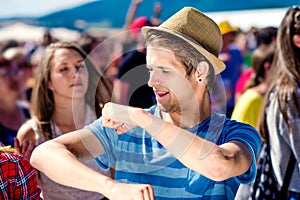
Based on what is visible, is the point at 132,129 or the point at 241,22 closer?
the point at 132,129

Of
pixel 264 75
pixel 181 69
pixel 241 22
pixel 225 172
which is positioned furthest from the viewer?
pixel 241 22

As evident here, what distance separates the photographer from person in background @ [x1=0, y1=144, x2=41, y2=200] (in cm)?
176

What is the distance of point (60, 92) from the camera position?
3.30 meters

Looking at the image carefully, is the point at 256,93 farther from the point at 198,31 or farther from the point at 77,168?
the point at 77,168

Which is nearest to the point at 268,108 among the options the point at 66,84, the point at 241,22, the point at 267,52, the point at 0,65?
the point at 66,84

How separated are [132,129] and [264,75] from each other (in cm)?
275

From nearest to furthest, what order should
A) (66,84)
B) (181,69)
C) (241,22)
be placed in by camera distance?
1. (181,69)
2. (66,84)
3. (241,22)

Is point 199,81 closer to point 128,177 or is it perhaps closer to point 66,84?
point 128,177

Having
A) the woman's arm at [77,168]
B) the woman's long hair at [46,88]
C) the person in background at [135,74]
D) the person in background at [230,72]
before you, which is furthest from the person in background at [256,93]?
the woman's arm at [77,168]

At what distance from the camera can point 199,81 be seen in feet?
6.15

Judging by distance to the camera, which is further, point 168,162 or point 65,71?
point 65,71

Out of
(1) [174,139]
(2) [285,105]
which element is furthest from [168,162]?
(2) [285,105]

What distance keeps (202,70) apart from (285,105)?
4.48ft

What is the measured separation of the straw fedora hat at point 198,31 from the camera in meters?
1.81
